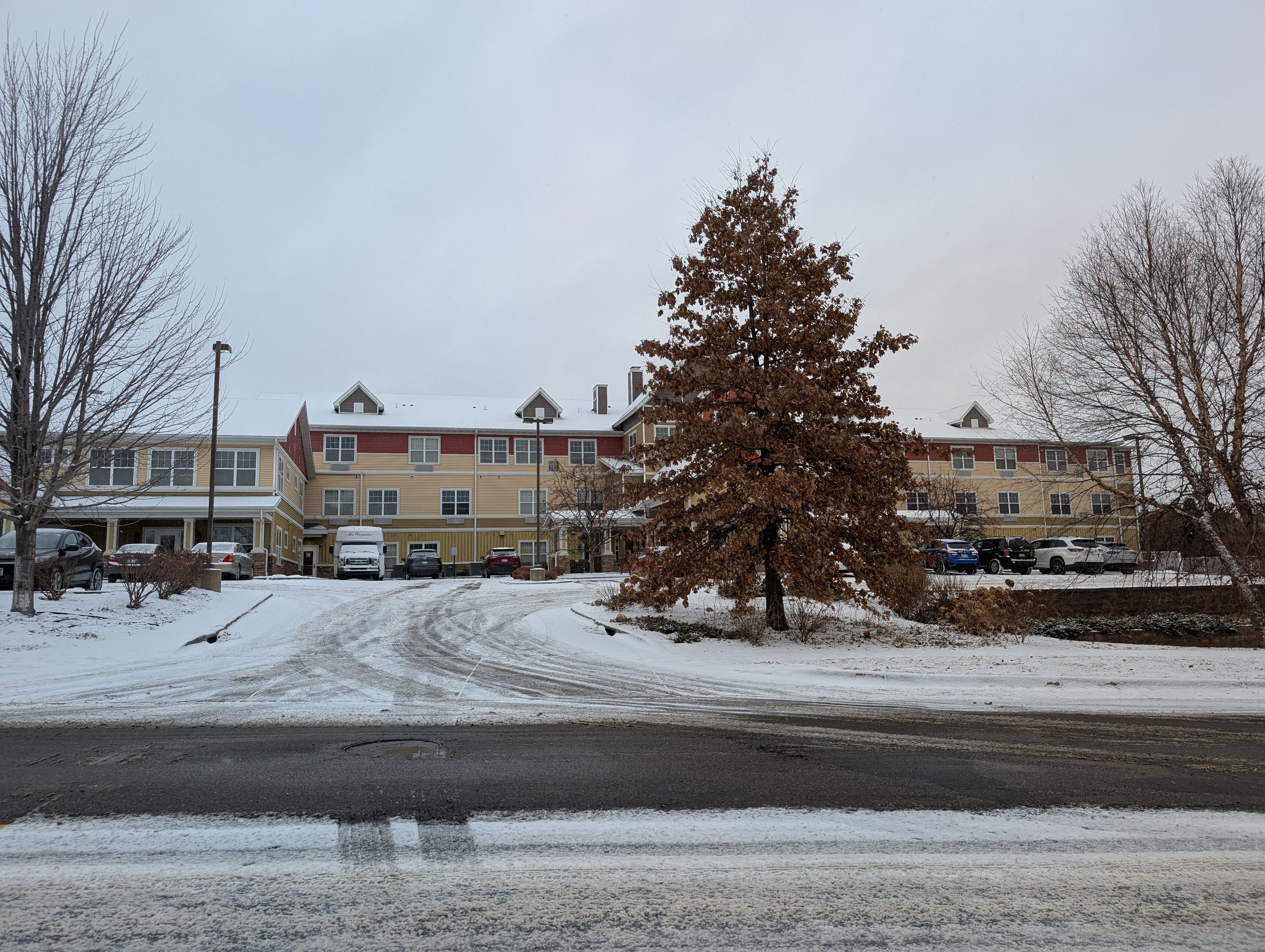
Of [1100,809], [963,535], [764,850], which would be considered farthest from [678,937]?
[963,535]

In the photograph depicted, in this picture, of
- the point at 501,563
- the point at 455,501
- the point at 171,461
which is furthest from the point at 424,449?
the point at 171,461

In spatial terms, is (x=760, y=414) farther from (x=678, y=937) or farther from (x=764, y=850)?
(x=678, y=937)

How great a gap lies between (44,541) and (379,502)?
3108 cm

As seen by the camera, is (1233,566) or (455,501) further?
(455,501)

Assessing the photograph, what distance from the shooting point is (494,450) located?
50.7m

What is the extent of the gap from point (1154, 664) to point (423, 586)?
64.7ft

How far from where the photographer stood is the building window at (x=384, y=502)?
161 ft

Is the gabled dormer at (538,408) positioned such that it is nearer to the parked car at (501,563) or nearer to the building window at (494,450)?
the building window at (494,450)

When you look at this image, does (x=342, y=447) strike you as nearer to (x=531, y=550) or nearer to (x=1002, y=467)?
(x=531, y=550)

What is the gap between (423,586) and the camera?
25.8 metres

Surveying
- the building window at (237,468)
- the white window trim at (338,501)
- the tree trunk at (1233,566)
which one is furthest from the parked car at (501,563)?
the tree trunk at (1233,566)

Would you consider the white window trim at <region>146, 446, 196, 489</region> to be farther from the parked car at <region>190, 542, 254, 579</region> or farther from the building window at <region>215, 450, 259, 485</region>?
the parked car at <region>190, 542, 254, 579</region>

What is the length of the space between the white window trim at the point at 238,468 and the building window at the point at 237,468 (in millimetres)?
16

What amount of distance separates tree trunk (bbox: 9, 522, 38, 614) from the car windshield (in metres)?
4.73
